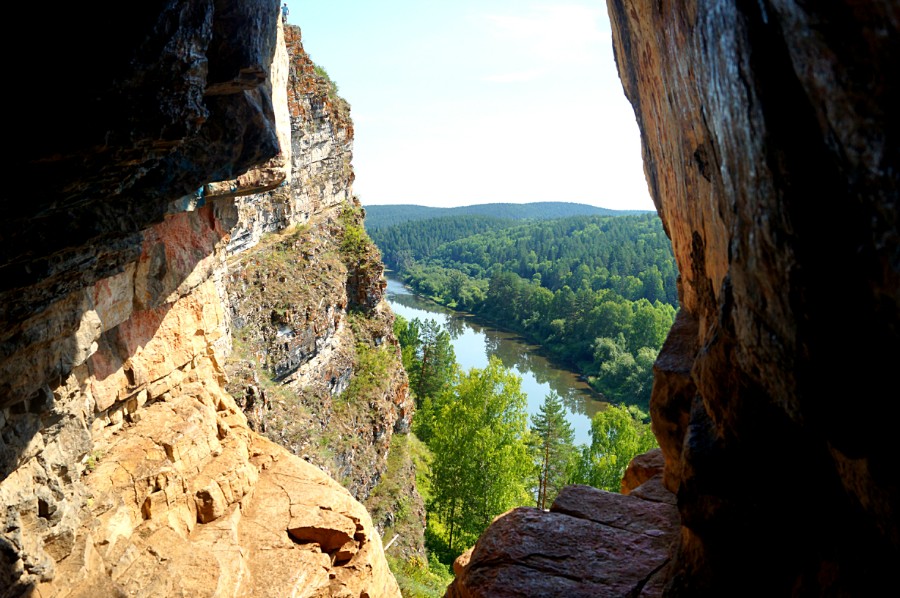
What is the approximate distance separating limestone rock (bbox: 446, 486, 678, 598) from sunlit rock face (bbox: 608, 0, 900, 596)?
1208mm

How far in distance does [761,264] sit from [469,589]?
561 cm

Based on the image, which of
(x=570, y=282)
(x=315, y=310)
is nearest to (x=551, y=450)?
(x=315, y=310)

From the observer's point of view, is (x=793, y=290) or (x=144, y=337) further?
(x=144, y=337)

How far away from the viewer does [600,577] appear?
280 inches

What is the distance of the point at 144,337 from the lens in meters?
10.2

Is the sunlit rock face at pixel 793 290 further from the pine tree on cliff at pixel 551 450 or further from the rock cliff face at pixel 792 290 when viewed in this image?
the pine tree on cliff at pixel 551 450

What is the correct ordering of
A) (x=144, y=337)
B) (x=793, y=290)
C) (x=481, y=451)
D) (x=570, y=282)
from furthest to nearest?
(x=570, y=282), (x=481, y=451), (x=144, y=337), (x=793, y=290)

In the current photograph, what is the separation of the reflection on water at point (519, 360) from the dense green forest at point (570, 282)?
7.23ft

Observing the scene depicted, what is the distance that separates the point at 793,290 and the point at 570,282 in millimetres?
108531

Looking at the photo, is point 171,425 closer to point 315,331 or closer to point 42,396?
point 42,396

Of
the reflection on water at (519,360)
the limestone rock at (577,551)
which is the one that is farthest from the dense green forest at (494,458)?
the limestone rock at (577,551)

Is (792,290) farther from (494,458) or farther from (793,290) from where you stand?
(494,458)

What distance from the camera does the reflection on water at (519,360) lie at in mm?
51750

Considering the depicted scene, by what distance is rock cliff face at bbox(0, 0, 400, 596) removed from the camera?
16.3ft
